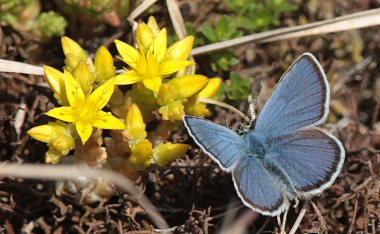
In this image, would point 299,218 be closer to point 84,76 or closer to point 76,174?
point 76,174

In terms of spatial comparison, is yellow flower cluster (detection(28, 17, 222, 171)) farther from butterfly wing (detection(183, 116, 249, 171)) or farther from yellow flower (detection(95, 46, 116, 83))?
butterfly wing (detection(183, 116, 249, 171))

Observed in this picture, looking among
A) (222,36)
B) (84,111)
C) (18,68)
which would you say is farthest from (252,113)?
(18,68)

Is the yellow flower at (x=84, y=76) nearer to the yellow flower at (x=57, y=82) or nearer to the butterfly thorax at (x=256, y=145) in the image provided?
the yellow flower at (x=57, y=82)

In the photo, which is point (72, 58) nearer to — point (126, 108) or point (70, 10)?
point (126, 108)

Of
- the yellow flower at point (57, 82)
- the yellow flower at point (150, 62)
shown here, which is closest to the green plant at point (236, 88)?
the yellow flower at point (150, 62)

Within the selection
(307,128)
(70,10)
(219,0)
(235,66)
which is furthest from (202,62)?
(307,128)
